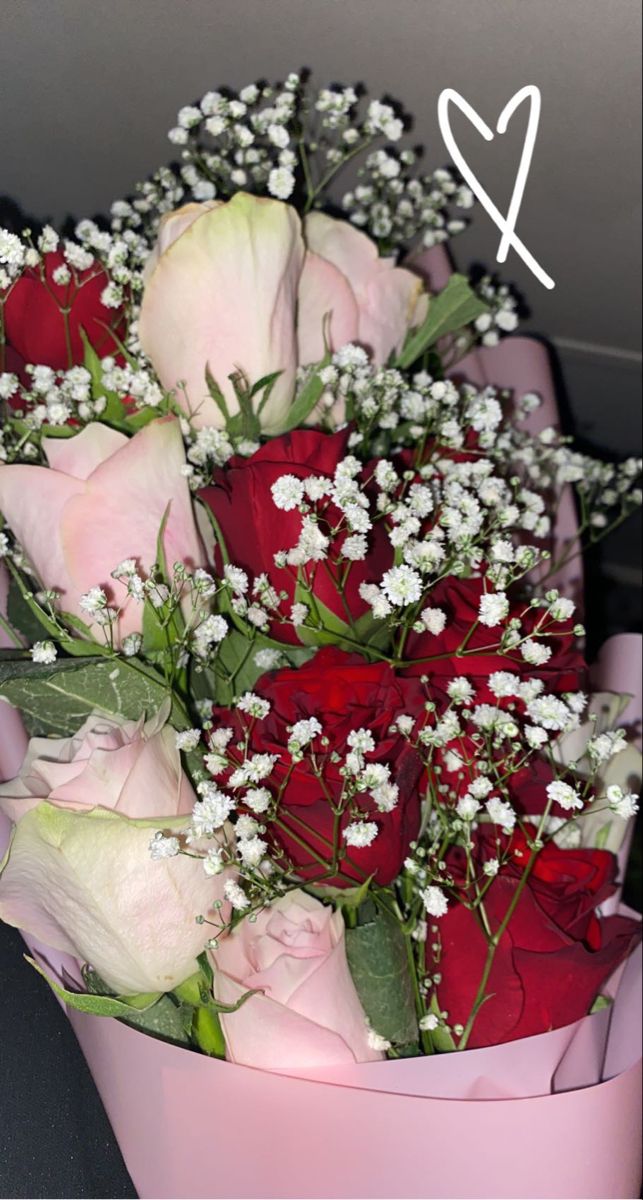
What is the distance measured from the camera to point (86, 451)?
0.56 meters

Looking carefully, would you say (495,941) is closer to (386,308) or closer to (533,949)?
(533,949)

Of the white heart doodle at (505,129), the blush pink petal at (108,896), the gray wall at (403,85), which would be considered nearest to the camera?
the blush pink petal at (108,896)

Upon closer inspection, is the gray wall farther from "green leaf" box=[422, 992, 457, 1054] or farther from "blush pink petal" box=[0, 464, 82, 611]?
"green leaf" box=[422, 992, 457, 1054]

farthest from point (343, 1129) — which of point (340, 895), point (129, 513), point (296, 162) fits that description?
point (296, 162)

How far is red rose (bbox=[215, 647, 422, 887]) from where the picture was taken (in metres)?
0.55

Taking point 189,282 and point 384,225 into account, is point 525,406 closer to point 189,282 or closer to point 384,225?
point 384,225

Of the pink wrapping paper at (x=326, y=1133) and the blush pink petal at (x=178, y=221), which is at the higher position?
the blush pink petal at (x=178, y=221)

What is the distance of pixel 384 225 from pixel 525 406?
0.18 metres

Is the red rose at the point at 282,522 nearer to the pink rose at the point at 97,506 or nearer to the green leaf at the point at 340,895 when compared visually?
the pink rose at the point at 97,506

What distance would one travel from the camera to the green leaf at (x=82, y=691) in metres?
0.55

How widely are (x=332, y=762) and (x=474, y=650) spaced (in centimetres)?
11

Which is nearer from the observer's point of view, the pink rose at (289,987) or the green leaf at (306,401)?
the pink rose at (289,987)

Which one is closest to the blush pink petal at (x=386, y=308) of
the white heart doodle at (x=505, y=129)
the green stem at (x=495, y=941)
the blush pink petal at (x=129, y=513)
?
the white heart doodle at (x=505, y=129)

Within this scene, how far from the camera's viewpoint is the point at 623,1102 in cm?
60
